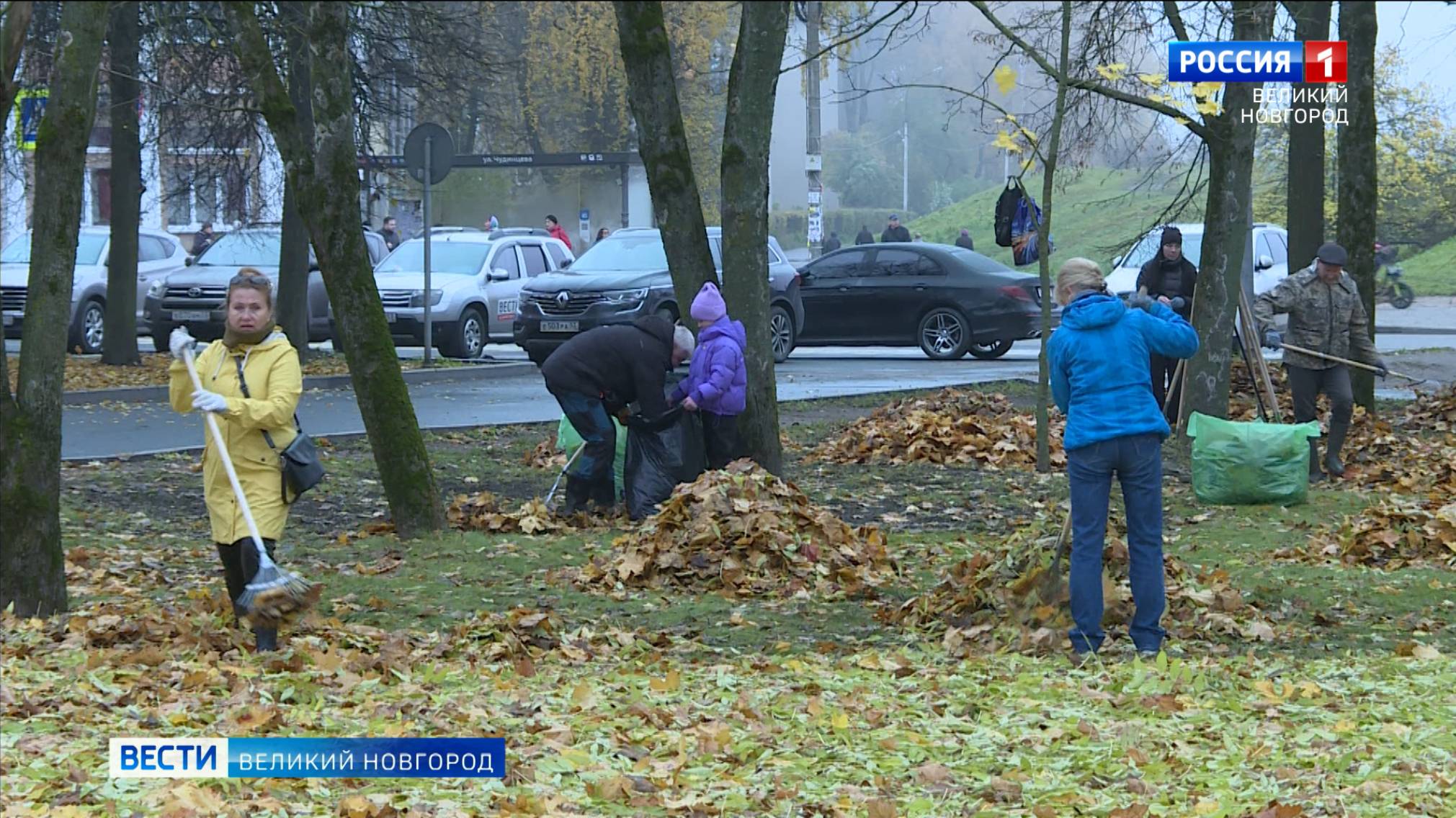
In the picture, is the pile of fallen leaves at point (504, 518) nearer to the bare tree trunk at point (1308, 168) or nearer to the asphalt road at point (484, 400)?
the asphalt road at point (484, 400)

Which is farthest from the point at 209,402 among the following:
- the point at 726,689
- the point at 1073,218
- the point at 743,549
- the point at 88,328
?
the point at 1073,218

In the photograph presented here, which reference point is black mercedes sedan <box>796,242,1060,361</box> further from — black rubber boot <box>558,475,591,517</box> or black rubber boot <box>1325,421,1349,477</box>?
black rubber boot <box>558,475,591,517</box>

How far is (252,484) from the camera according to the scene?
7.36 meters

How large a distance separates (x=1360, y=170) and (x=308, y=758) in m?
13.5

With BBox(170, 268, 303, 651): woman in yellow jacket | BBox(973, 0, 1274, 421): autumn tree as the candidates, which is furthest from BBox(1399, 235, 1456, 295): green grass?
BBox(170, 268, 303, 651): woman in yellow jacket

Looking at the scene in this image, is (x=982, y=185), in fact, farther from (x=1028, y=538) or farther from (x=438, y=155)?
(x=1028, y=538)

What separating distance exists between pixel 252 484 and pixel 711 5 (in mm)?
49140

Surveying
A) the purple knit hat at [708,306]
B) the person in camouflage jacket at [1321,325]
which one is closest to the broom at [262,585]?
the purple knit hat at [708,306]

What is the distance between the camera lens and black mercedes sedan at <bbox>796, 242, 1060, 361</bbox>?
2447 centimetres

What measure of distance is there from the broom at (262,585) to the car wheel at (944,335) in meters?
18.1

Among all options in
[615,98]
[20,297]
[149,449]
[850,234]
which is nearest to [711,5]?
[615,98]

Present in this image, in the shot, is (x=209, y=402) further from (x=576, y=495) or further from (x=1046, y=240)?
(x=1046, y=240)

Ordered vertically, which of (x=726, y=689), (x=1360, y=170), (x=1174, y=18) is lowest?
(x=726, y=689)

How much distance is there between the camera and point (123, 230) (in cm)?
2136
